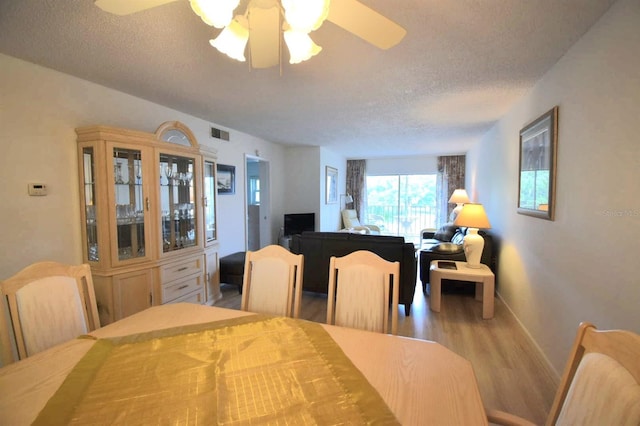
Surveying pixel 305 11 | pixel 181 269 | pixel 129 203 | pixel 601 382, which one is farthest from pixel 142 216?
pixel 601 382

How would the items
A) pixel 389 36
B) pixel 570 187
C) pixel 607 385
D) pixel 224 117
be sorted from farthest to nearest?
pixel 224 117 < pixel 570 187 < pixel 389 36 < pixel 607 385

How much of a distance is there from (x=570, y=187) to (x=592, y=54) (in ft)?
2.68

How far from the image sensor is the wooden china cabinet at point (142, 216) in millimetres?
2328

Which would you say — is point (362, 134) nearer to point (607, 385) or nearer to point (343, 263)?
point (343, 263)

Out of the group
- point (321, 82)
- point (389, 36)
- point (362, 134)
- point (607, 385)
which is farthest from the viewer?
point (362, 134)

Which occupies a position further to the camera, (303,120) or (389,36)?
(303,120)

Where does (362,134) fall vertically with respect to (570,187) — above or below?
above

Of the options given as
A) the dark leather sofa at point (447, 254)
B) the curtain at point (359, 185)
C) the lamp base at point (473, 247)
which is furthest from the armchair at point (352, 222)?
the lamp base at point (473, 247)

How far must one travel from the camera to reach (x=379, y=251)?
10.4 ft

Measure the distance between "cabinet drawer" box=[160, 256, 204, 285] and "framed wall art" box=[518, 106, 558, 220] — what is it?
332 cm

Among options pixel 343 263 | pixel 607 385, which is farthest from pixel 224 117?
pixel 607 385

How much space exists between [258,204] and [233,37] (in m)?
4.60

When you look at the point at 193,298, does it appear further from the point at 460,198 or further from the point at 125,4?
the point at 460,198

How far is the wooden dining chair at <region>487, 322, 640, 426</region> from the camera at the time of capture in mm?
667
